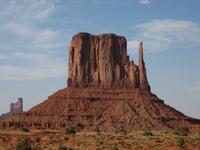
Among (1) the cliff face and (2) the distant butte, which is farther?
(1) the cliff face

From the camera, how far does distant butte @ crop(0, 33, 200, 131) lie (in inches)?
4993

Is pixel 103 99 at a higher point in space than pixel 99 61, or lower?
lower

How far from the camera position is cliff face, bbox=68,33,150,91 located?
14825 cm

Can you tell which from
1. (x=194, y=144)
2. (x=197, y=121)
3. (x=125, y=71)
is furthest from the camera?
(x=125, y=71)

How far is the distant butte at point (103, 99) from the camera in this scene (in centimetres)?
12681

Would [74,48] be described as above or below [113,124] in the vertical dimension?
above

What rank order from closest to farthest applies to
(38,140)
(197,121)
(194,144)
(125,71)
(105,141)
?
(194,144) < (105,141) < (38,140) < (197,121) < (125,71)

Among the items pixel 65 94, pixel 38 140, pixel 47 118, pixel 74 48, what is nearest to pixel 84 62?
pixel 74 48

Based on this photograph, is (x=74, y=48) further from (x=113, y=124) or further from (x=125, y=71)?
(x=113, y=124)

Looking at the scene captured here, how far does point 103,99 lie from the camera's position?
453ft

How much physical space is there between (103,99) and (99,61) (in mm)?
18729

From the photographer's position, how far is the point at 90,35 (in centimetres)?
15612

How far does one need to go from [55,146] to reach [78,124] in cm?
6440

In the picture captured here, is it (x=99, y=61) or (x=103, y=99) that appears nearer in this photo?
(x=103, y=99)
